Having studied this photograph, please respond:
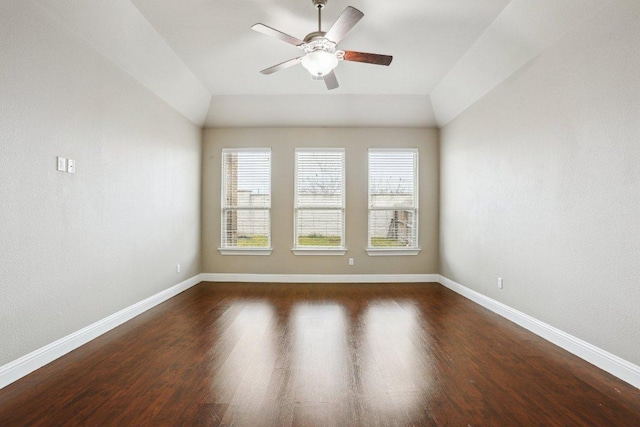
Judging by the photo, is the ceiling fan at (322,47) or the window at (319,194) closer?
the ceiling fan at (322,47)

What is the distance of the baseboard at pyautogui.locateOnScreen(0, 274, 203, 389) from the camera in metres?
2.27

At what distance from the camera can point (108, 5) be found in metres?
2.84

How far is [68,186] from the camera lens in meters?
2.80

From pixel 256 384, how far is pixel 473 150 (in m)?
4.07

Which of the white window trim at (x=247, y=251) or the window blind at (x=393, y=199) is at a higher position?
the window blind at (x=393, y=199)

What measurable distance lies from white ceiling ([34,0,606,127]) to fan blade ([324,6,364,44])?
0.49m

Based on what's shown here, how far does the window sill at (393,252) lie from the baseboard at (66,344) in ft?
11.2

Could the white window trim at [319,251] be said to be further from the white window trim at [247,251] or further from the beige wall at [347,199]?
the white window trim at [247,251]

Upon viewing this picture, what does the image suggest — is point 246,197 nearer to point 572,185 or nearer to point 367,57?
point 367,57

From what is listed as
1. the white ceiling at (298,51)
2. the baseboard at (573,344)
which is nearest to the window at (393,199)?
the white ceiling at (298,51)

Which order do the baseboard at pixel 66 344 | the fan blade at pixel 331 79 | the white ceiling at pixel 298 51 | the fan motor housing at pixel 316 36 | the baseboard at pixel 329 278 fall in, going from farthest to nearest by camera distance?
the baseboard at pixel 329 278 < the fan blade at pixel 331 79 < the white ceiling at pixel 298 51 < the fan motor housing at pixel 316 36 < the baseboard at pixel 66 344

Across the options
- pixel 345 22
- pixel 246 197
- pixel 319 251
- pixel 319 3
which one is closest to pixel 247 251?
pixel 246 197

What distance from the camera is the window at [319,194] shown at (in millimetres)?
5812

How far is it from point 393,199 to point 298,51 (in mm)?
3031
